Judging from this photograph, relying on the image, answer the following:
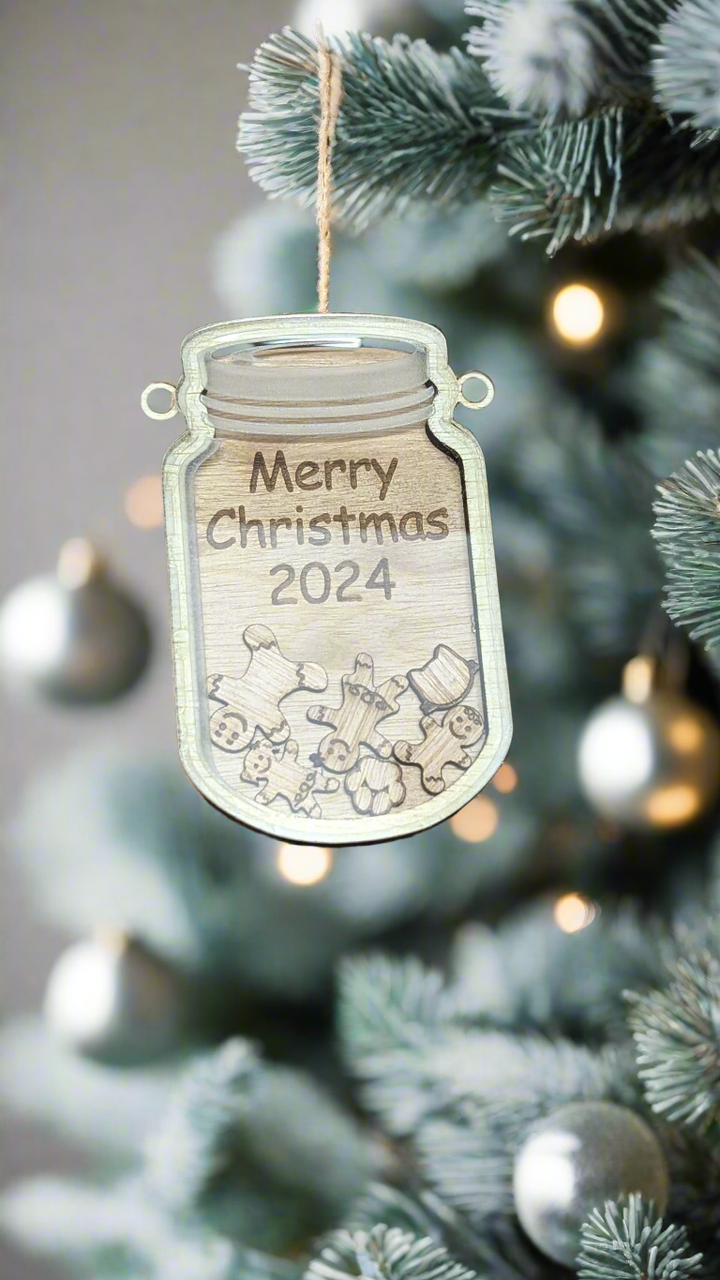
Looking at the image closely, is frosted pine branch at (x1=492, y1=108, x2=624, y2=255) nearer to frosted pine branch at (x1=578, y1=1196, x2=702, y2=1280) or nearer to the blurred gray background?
frosted pine branch at (x1=578, y1=1196, x2=702, y2=1280)

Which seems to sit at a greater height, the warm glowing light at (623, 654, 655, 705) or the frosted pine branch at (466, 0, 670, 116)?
the frosted pine branch at (466, 0, 670, 116)

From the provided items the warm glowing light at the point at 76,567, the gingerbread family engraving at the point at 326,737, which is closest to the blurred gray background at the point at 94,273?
the warm glowing light at the point at 76,567

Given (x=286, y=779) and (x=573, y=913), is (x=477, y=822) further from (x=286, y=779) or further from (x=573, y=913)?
(x=286, y=779)

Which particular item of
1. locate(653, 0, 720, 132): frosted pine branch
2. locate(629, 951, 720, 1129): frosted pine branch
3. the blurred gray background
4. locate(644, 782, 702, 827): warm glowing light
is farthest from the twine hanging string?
the blurred gray background

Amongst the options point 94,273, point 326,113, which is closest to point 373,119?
point 326,113

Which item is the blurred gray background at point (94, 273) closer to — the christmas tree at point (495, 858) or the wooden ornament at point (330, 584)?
the christmas tree at point (495, 858)

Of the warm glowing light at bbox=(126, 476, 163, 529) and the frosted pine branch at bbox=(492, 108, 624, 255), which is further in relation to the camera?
the warm glowing light at bbox=(126, 476, 163, 529)
